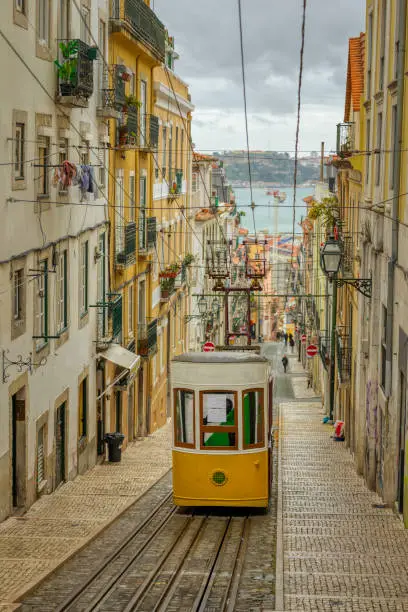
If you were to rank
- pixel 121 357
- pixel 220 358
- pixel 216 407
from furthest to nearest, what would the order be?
pixel 121 357 < pixel 220 358 < pixel 216 407

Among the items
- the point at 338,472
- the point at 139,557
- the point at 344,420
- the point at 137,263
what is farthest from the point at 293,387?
the point at 139,557

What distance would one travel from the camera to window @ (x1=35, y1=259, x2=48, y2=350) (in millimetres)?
18109

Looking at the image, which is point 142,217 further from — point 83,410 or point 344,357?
point 83,410

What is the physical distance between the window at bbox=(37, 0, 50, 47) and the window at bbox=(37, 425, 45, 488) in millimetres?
6876

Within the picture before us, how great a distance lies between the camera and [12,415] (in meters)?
16.9

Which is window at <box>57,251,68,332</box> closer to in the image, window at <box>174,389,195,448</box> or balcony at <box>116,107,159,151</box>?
window at <box>174,389,195,448</box>

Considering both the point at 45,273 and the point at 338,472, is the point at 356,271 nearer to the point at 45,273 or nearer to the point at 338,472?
the point at 338,472

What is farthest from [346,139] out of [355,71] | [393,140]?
[393,140]

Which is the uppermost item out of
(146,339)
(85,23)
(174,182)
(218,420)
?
(85,23)

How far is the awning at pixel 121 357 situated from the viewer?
2425cm

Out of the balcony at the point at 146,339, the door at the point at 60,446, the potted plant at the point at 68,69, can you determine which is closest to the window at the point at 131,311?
the balcony at the point at 146,339

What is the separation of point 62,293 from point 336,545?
8.65 metres

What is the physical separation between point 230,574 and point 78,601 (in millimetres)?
2430

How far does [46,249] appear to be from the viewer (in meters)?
18.6
